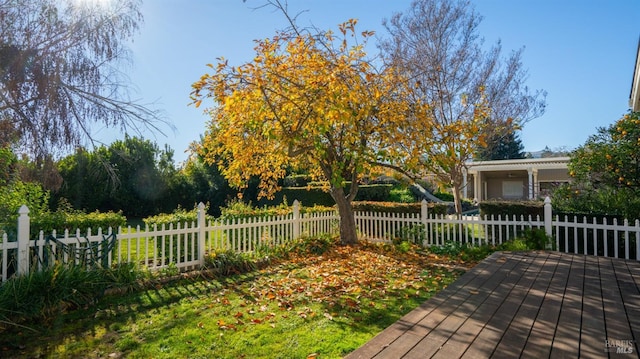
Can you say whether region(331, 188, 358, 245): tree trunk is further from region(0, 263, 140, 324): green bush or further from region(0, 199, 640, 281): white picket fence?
region(0, 263, 140, 324): green bush

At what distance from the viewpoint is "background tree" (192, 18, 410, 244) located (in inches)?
249

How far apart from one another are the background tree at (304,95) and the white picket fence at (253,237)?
6.45 feet

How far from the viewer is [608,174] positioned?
27.9 feet

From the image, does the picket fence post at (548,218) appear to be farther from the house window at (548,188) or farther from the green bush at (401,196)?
the green bush at (401,196)

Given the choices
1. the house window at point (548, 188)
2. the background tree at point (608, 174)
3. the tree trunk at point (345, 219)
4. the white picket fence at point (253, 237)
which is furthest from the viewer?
the house window at point (548, 188)

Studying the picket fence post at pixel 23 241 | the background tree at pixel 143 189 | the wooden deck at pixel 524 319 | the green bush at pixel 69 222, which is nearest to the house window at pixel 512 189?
the background tree at pixel 143 189

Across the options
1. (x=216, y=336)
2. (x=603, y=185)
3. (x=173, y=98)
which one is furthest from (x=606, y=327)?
(x=603, y=185)

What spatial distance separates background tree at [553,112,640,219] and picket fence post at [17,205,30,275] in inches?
407

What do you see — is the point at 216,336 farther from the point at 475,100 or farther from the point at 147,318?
the point at 475,100

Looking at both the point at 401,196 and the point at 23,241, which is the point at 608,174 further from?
the point at 401,196

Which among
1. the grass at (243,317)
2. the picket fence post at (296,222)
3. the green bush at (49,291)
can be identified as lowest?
the grass at (243,317)

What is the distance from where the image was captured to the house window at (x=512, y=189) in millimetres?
25734

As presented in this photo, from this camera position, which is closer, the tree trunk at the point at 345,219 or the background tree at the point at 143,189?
the tree trunk at the point at 345,219

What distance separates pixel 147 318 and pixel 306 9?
17.6 feet
